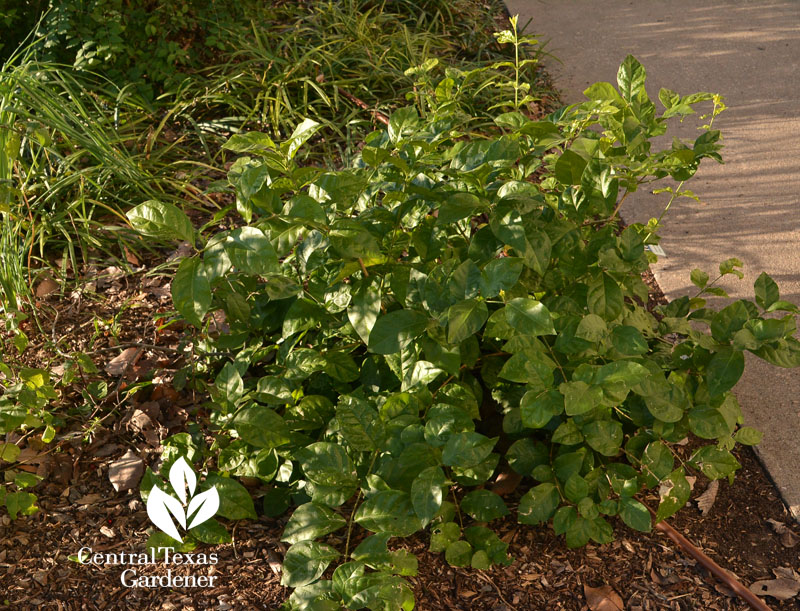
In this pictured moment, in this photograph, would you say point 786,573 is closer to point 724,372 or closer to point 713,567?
point 713,567

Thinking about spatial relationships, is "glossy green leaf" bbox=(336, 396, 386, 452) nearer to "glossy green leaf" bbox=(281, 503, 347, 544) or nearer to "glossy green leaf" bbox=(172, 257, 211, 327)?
"glossy green leaf" bbox=(281, 503, 347, 544)

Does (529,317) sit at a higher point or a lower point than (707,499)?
higher

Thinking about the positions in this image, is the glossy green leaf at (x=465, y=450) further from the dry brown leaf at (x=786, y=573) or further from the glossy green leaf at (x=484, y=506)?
the dry brown leaf at (x=786, y=573)

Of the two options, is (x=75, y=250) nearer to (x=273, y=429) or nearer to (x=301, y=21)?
(x=273, y=429)

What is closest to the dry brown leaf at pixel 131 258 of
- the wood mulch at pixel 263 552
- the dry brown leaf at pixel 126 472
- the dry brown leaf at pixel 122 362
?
the dry brown leaf at pixel 122 362

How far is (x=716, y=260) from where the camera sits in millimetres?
3305

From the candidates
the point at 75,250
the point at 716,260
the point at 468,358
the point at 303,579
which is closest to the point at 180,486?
the point at 303,579

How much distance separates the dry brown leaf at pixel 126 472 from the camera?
236 cm

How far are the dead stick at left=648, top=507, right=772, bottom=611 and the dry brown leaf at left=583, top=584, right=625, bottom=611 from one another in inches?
9.4

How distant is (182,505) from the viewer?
214 cm

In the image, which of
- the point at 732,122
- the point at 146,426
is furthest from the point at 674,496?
the point at 732,122

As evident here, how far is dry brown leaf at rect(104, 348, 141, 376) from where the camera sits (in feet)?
8.93

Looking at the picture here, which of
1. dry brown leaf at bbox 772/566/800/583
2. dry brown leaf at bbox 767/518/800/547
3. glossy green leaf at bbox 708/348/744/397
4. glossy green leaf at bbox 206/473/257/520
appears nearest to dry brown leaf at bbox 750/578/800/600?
dry brown leaf at bbox 772/566/800/583

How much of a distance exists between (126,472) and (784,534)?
195 cm
